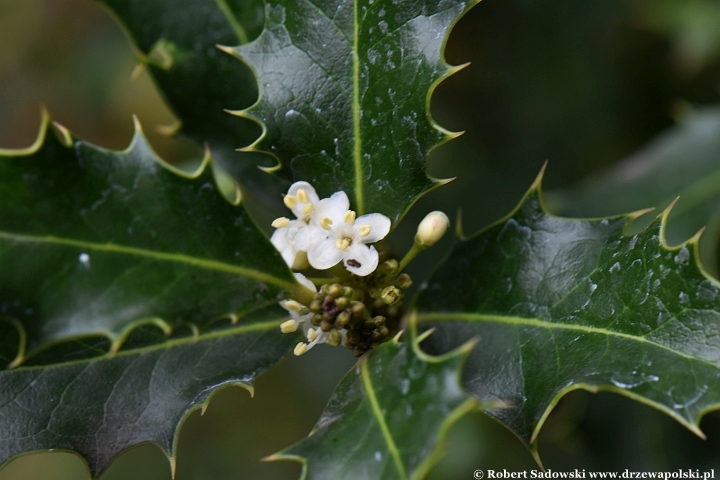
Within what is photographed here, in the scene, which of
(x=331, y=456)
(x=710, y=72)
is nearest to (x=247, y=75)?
(x=331, y=456)

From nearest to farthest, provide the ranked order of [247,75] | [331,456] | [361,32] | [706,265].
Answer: [331,456], [361,32], [247,75], [706,265]

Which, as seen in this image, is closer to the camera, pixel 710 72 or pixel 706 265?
pixel 706 265

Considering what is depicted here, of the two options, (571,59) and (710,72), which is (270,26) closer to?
(571,59)

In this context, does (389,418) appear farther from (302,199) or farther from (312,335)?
(302,199)

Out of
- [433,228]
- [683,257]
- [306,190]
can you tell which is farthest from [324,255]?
[683,257]

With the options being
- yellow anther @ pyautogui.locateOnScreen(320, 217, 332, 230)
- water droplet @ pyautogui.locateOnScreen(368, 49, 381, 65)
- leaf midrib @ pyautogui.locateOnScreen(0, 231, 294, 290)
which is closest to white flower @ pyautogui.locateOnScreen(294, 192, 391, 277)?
yellow anther @ pyautogui.locateOnScreen(320, 217, 332, 230)

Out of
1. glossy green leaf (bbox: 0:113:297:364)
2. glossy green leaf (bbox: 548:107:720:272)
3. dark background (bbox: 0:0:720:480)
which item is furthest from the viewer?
dark background (bbox: 0:0:720:480)

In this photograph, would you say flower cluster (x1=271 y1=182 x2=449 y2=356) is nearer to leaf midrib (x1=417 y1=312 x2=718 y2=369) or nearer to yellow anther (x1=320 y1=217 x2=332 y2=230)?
yellow anther (x1=320 y1=217 x2=332 y2=230)
